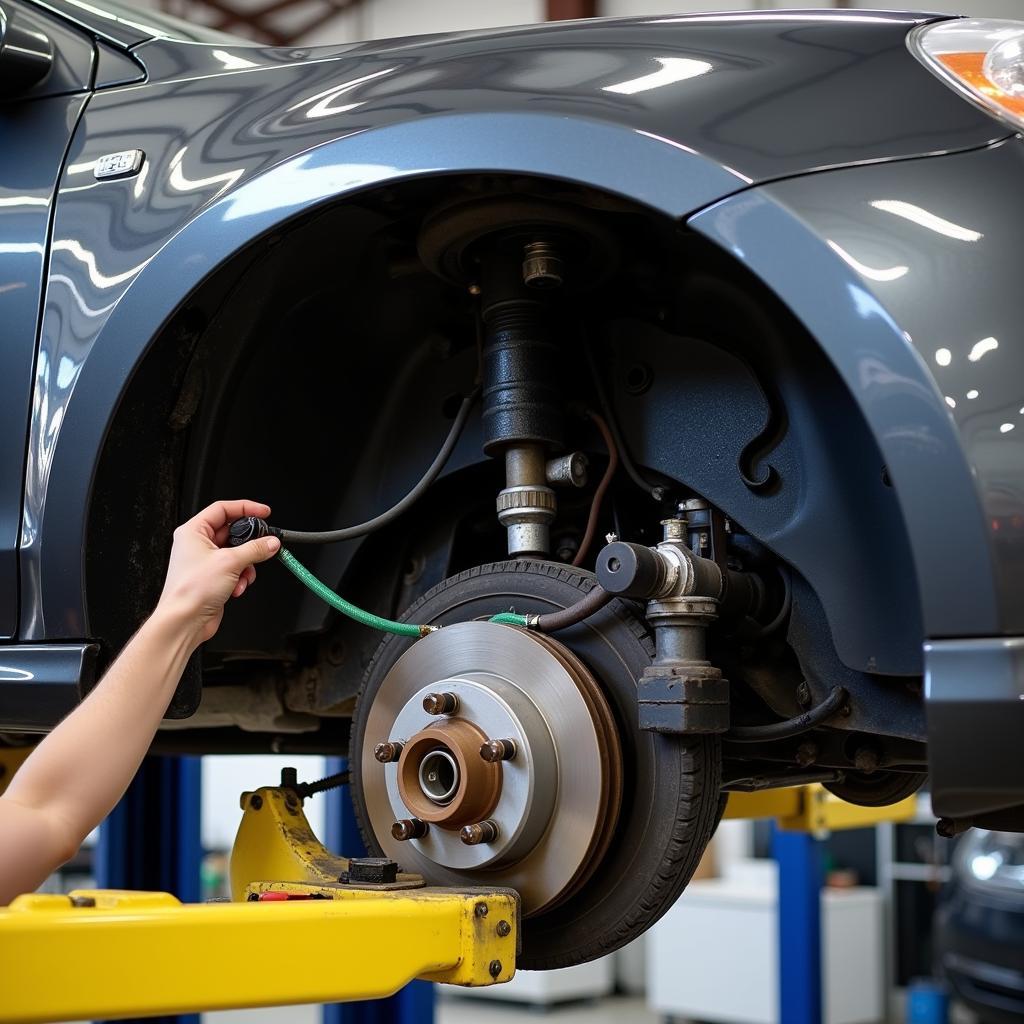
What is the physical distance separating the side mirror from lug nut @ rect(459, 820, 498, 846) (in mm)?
870

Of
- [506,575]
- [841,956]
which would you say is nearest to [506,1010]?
[841,956]

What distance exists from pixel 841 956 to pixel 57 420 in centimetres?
461

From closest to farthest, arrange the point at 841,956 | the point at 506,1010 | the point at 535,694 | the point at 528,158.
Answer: the point at 528,158 → the point at 535,694 → the point at 841,956 → the point at 506,1010

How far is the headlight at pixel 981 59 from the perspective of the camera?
3.09ft

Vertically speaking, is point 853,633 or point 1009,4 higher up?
point 1009,4

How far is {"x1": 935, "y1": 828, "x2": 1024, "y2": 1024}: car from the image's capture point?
355 cm

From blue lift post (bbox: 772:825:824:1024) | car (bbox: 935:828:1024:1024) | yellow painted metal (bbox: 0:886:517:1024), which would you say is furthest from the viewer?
car (bbox: 935:828:1024:1024)

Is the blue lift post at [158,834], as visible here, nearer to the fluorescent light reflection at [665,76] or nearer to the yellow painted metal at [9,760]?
the yellow painted metal at [9,760]

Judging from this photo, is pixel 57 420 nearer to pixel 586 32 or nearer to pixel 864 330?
pixel 586 32

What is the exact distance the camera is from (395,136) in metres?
1.05

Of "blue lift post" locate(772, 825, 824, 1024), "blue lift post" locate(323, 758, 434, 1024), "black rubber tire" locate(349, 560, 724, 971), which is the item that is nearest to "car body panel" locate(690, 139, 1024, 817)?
"black rubber tire" locate(349, 560, 724, 971)

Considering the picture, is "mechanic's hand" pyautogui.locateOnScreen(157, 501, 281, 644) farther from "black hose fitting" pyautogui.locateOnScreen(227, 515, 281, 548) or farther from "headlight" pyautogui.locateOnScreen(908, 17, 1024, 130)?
"headlight" pyautogui.locateOnScreen(908, 17, 1024, 130)

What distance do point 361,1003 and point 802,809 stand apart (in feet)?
3.30

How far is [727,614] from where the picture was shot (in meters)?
1.14
